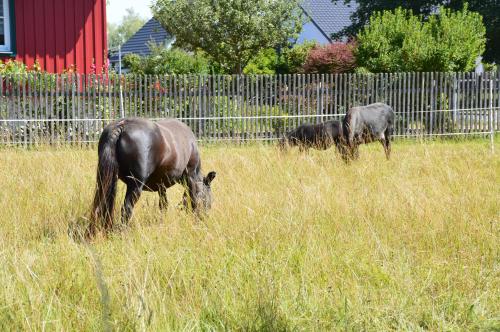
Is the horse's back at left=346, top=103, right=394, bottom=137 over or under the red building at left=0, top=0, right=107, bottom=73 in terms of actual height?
under

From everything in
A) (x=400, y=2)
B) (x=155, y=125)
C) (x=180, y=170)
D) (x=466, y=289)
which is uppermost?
(x=400, y=2)

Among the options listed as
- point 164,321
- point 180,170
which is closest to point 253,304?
point 164,321

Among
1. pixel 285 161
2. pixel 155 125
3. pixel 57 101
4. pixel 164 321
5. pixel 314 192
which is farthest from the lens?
pixel 57 101

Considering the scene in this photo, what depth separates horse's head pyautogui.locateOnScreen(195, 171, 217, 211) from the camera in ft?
23.5

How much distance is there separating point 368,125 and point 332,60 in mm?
13697

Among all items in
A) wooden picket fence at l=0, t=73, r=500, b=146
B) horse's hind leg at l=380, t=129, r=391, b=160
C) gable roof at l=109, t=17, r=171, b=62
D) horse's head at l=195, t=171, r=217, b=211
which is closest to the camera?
horse's head at l=195, t=171, r=217, b=211

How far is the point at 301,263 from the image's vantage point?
5.21m

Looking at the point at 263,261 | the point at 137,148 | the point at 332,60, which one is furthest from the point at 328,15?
Result: the point at 263,261

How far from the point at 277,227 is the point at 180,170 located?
1.45 metres

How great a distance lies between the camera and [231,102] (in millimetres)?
17875

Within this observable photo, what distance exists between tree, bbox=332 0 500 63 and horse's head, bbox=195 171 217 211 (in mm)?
25597

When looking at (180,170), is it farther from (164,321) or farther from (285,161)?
(285,161)

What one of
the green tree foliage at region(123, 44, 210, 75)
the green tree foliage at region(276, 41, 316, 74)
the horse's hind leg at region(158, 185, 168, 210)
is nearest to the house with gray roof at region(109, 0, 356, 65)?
the green tree foliage at region(123, 44, 210, 75)

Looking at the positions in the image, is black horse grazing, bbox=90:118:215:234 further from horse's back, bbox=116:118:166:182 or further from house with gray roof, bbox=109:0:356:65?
house with gray roof, bbox=109:0:356:65
